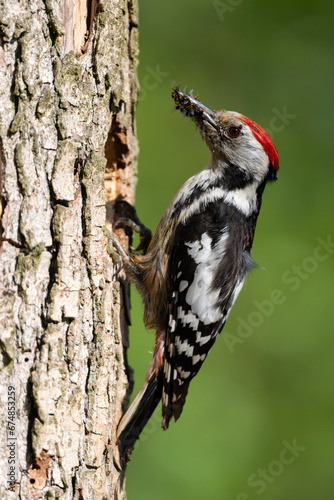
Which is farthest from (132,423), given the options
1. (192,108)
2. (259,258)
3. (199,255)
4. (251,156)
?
(259,258)

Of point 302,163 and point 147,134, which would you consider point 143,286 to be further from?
point 302,163

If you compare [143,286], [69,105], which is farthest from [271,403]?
[69,105]

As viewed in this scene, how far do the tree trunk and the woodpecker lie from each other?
474mm

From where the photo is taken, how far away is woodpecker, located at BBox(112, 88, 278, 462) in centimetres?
263

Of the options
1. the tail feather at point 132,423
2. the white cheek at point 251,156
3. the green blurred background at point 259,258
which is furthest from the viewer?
the green blurred background at point 259,258

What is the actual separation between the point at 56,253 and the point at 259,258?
256 cm

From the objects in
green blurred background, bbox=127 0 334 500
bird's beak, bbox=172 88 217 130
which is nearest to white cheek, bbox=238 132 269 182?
A: bird's beak, bbox=172 88 217 130

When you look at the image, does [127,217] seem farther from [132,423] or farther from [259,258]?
[259,258]

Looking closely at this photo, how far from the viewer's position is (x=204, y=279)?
2.68m

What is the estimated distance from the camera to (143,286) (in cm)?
280

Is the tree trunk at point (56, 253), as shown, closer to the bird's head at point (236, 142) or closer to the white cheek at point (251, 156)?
the bird's head at point (236, 142)

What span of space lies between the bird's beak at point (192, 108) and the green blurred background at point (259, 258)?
3.83 feet

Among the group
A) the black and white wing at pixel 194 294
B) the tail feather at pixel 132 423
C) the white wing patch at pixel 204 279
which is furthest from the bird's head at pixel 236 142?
the tail feather at pixel 132 423

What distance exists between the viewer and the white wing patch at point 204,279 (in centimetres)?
265
